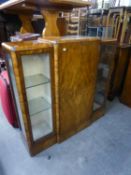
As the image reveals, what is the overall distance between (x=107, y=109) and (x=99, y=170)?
1.05m

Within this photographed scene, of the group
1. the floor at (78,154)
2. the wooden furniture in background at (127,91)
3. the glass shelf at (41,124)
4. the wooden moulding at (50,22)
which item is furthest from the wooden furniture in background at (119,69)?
the glass shelf at (41,124)

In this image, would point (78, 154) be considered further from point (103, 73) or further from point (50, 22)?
point (50, 22)

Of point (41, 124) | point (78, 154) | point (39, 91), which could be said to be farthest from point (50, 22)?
point (78, 154)

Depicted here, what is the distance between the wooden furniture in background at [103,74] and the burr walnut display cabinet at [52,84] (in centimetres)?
17

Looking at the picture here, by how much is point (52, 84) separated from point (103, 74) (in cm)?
82

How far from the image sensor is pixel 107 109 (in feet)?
7.21

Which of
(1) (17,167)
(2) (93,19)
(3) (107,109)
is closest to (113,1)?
(2) (93,19)

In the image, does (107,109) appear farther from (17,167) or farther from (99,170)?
(17,167)

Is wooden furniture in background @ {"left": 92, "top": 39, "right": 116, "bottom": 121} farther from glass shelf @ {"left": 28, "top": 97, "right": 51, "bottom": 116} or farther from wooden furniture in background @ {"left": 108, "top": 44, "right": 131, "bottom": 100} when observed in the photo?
glass shelf @ {"left": 28, "top": 97, "right": 51, "bottom": 116}

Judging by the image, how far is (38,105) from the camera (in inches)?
56.9

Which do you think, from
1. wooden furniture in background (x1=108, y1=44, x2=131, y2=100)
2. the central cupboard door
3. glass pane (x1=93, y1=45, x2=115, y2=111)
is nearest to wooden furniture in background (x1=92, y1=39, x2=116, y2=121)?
glass pane (x1=93, y1=45, x2=115, y2=111)

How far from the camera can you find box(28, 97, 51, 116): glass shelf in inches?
54.6

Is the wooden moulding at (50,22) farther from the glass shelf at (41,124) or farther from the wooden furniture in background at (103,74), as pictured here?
the glass shelf at (41,124)

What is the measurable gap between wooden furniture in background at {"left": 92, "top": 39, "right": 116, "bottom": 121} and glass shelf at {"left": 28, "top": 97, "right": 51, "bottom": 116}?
2.28ft
